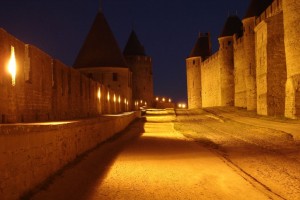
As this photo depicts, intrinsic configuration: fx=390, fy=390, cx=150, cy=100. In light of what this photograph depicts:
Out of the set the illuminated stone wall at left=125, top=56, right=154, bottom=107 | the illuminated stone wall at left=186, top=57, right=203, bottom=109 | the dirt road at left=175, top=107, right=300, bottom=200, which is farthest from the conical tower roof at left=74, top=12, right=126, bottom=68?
the dirt road at left=175, top=107, right=300, bottom=200

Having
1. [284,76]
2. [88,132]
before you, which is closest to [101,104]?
[88,132]

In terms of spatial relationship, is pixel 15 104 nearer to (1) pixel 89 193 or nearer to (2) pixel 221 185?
(1) pixel 89 193

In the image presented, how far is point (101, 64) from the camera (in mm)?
40969

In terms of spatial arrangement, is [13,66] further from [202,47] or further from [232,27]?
[202,47]

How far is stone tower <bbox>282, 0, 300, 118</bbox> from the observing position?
18938 mm

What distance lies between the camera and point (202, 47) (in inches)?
2299

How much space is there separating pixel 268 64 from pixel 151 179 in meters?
18.5

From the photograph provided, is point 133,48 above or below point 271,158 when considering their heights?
above

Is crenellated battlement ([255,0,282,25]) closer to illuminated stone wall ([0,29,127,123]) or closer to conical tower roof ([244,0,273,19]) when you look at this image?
conical tower roof ([244,0,273,19])

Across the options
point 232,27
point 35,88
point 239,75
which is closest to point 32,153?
point 35,88

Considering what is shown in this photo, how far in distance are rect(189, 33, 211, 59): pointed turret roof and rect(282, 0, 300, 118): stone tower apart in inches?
1470

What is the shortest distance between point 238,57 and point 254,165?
93.2 feet

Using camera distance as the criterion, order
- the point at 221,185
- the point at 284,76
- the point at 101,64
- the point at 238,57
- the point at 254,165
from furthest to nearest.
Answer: the point at 101,64, the point at 238,57, the point at 284,76, the point at 254,165, the point at 221,185

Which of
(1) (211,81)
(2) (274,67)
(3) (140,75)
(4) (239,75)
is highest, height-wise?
(3) (140,75)
